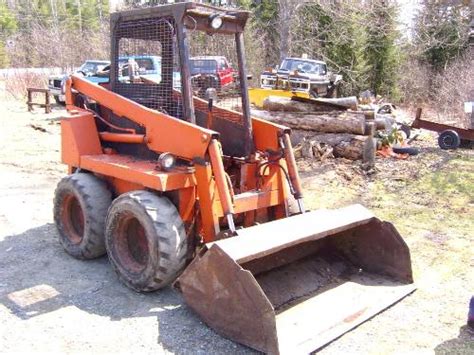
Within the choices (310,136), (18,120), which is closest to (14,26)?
Answer: (18,120)

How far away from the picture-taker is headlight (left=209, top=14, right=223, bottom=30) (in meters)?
4.98

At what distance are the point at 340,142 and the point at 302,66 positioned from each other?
10.4 m

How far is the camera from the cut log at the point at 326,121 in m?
10.4

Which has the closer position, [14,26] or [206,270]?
[206,270]

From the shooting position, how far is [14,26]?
177 feet

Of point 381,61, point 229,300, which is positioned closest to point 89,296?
point 229,300

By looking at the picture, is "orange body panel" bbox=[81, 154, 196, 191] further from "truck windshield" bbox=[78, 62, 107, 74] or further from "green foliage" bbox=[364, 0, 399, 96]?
"green foliage" bbox=[364, 0, 399, 96]

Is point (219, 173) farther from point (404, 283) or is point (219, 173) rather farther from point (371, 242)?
point (404, 283)

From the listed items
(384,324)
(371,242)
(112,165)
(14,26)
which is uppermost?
(14,26)

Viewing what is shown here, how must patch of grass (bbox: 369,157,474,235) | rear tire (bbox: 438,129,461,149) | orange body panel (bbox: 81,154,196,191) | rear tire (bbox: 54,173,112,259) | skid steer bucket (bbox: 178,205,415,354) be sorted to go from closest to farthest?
skid steer bucket (bbox: 178,205,415,354) < orange body panel (bbox: 81,154,196,191) < rear tire (bbox: 54,173,112,259) < patch of grass (bbox: 369,157,474,235) < rear tire (bbox: 438,129,461,149)

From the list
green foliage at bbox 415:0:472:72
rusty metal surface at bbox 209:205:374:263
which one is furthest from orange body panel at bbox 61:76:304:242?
green foliage at bbox 415:0:472:72

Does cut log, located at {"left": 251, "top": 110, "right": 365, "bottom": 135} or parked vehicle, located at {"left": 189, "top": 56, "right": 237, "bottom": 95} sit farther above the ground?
parked vehicle, located at {"left": 189, "top": 56, "right": 237, "bottom": 95}

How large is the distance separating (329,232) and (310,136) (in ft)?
21.7

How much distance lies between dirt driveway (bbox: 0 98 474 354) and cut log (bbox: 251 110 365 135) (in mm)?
1649
